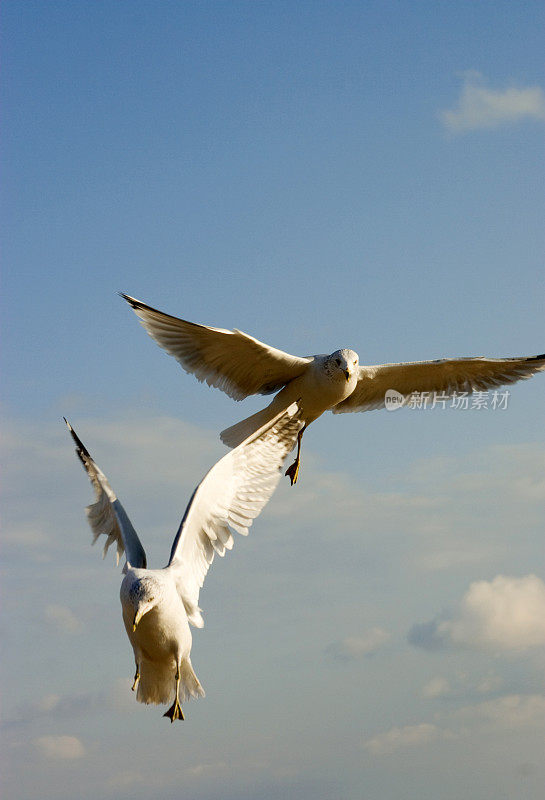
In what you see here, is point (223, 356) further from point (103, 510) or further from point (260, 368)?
point (103, 510)

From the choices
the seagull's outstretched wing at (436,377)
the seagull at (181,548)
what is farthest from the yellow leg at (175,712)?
the seagull's outstretched wing at (436,377)

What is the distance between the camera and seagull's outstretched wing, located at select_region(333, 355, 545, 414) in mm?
12875

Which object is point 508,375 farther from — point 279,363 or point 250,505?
point 250,505

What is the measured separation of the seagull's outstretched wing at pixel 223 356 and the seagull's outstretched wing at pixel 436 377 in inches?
42.8

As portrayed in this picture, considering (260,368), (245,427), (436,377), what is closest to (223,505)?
(245,427)

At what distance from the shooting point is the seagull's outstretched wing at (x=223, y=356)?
11.8 metres

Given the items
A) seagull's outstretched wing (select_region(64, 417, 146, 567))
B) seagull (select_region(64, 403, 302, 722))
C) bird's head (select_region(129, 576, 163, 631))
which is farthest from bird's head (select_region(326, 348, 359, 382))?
bird's head (select_region(129, 576, 163, 631))

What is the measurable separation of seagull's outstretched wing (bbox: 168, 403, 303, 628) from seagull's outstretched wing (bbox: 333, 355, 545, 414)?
2492 mm

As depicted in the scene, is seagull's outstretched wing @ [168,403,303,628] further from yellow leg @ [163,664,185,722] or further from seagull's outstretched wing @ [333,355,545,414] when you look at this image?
seagull's outstretched wing @ [333,355,545,414]

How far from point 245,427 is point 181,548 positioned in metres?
2.63

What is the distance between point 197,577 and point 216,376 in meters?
3.18

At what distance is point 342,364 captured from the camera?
1177cm

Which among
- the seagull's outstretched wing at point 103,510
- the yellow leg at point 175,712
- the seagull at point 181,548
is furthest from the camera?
the seagull's outstretched wing at point 103,510

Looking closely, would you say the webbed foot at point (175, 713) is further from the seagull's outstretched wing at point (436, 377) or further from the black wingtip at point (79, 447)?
the seagull's outstretched wing at point (436, 377)
